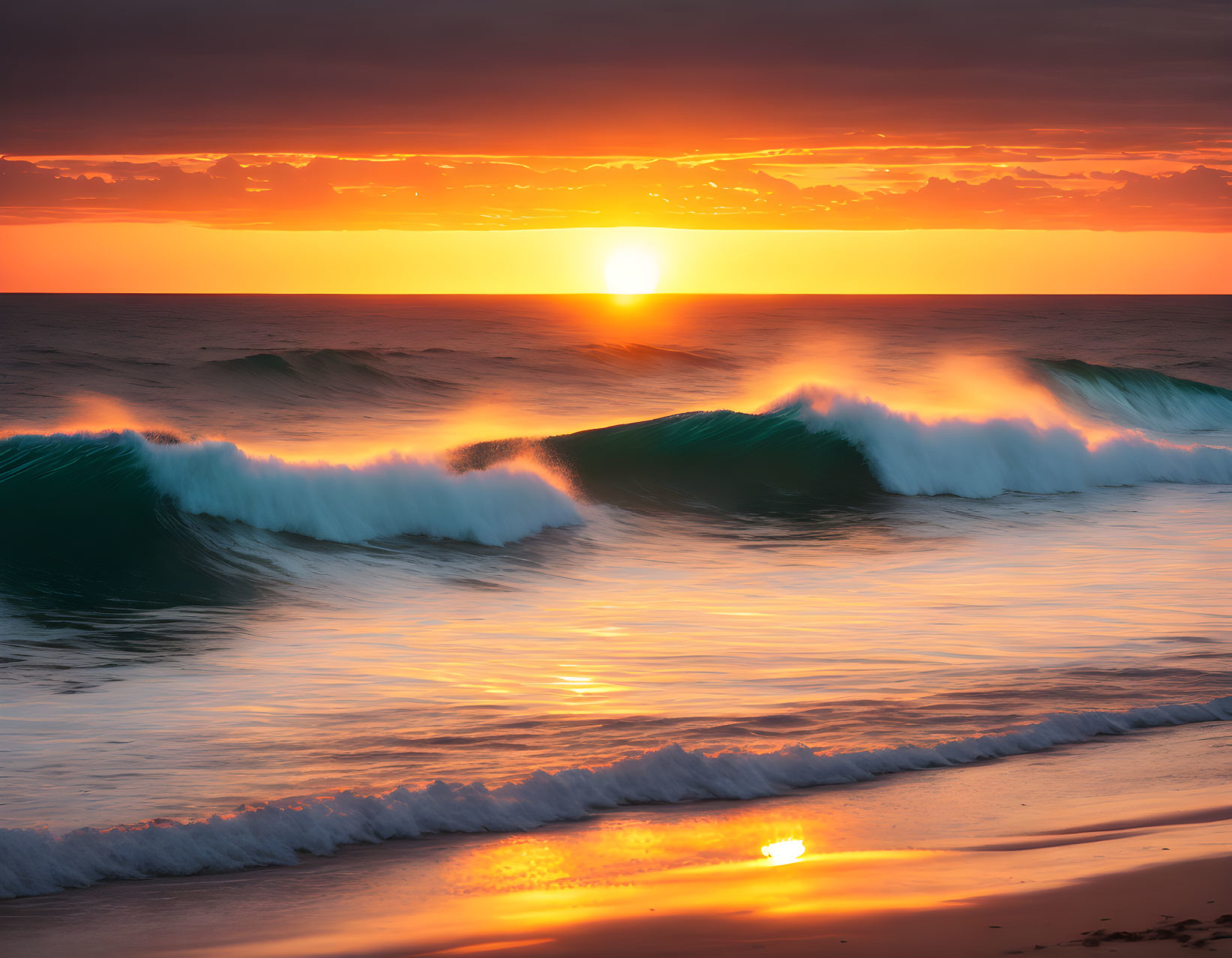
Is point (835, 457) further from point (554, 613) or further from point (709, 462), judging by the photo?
point (554, 613)

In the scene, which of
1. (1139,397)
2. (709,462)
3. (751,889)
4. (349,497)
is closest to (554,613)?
(349,497)

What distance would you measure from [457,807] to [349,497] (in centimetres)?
915

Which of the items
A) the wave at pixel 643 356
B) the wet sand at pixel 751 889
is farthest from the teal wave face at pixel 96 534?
the wave at pixel 643 356

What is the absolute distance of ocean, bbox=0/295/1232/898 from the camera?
5.28 m

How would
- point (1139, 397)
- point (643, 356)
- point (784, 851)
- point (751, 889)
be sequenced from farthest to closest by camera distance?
point (643, 356) < point (1139, 397) < point (784, 851) < point (751, 889)

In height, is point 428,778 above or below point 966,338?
below

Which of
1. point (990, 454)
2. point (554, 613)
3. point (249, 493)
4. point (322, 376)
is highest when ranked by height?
point (322, 376)

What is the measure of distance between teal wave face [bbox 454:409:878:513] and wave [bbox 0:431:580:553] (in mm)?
1360

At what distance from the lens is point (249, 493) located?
1330cm

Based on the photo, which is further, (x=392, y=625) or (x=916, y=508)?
(x=916, y=508)

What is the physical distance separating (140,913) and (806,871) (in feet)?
7.17

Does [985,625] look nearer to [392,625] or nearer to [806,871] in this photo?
[392,625]

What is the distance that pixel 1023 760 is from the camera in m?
5.77

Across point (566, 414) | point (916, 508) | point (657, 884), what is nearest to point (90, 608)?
point (657, 884)
